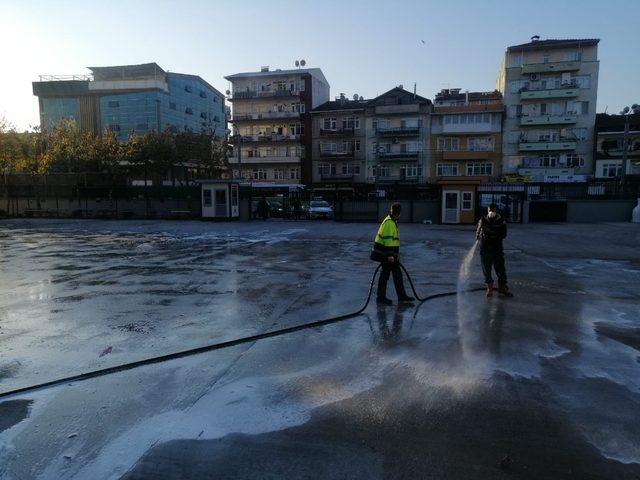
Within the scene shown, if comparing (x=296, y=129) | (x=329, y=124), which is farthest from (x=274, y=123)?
(x=329, y=124)

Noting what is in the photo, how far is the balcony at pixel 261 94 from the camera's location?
6232 centimetres

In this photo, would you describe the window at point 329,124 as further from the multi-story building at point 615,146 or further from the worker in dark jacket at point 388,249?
the worker in dark jacket at point 388,249

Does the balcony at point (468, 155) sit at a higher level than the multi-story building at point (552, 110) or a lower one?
lower

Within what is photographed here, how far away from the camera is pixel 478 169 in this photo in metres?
56.7

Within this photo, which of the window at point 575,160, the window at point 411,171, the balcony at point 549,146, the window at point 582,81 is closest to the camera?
the balcony at point 549,146

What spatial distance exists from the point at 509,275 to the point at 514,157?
48.2 meters

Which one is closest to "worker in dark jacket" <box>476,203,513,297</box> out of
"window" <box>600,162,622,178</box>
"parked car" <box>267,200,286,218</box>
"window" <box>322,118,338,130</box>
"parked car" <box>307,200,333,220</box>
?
"parked car" <box>307,200,333,220</box>

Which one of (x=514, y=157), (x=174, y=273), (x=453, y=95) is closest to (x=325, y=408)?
(x=174, y=273)

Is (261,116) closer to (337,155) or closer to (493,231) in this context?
(337,155)

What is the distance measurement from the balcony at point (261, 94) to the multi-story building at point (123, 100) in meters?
6.29

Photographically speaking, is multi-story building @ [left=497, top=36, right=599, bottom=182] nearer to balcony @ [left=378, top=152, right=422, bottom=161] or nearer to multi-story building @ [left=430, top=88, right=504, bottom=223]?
multi-story building @ [left=430, top=88, right=504, bottom=223]

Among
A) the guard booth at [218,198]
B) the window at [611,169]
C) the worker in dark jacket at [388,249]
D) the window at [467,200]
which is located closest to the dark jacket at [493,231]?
the worker in dark jacket at [388,249]

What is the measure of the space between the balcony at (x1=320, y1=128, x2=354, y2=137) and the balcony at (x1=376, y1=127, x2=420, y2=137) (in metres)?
3.57

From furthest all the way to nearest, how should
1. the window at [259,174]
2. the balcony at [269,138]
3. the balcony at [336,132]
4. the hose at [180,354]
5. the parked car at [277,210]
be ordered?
1. the window at [259,174]
2. the balcony at [269,138]
3. the balcony at [336,132]
4. the parked car at [277,210]
5. the hose at [180,354]
